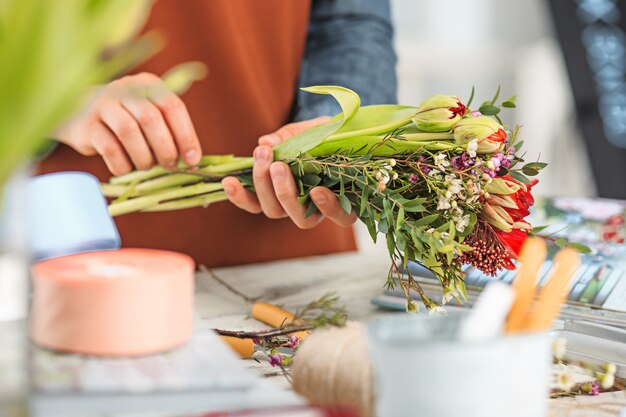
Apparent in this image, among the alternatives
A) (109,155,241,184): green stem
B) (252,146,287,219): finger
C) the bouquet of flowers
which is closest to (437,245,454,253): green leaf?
the bouquet of flowers

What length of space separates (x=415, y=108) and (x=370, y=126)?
5cm

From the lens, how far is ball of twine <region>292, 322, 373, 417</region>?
17.8 inches

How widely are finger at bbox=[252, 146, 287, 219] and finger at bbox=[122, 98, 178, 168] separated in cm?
11

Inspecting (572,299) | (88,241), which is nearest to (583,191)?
(572,299)

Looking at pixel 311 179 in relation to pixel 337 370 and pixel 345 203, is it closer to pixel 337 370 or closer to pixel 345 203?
pixel 345 203

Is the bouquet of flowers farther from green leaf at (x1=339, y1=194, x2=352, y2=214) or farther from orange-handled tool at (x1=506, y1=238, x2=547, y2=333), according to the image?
orange-handled tool at (x1=506, y1=238, x2=547, y2=333)

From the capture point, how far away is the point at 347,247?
122cm

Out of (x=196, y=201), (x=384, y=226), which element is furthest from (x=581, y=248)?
(x=196, y=201)

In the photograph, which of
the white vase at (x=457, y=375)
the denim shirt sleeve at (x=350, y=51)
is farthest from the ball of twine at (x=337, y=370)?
the denim shirt sleeve at (x=350, y=51)

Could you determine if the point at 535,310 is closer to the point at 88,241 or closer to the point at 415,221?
the point at 415,221

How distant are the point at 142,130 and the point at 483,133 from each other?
0.38m

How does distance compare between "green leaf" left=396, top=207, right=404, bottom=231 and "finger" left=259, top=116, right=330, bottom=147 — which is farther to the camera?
"finger" left=259, top=116, right=330, bottom=147

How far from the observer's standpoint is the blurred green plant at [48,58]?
31cm

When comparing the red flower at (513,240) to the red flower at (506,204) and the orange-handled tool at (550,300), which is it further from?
the orange-handled tool at (550,300)
